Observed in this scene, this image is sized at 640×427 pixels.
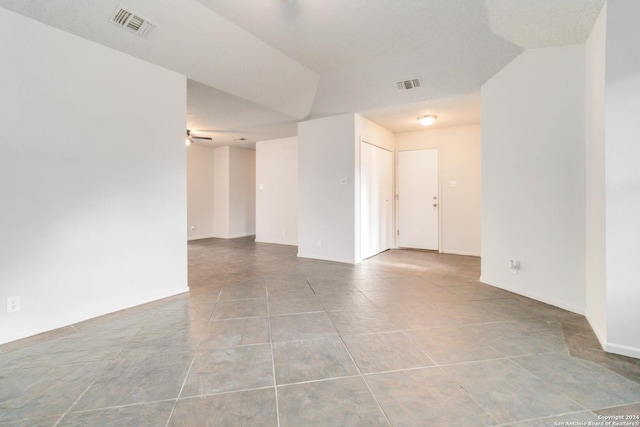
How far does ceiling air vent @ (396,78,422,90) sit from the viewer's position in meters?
4.21

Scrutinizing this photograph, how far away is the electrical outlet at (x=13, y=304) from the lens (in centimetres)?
239

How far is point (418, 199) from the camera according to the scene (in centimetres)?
652

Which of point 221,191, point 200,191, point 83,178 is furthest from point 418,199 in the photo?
point 200,191

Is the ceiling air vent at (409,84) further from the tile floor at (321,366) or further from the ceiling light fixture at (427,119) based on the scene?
the tile floor at (321,366)

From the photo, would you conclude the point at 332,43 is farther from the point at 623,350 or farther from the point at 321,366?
the point at 623,350

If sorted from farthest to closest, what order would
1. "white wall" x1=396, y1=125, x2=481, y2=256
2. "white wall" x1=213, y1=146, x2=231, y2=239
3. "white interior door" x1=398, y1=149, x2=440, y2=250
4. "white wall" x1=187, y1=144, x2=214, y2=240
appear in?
"white wall" x1=213, y1=146, x2=231, y2=239, "white wall" x1=187, y1=144, x2=214, y2=240, "white interior door" x1=398, y1=149, x2=440, y2=250, "white wall" x1=396, y1=125, x2=481, y2=256

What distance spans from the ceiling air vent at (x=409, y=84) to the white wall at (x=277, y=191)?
3.42 metres

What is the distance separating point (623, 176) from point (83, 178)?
439 centimetres

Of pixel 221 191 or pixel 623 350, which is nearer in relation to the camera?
pixel 623 350

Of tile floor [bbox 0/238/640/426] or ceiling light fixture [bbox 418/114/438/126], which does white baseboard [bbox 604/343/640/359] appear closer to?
tile floor [bbox 0/238/640/426]

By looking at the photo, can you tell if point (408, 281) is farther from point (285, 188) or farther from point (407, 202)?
point (285, 188)

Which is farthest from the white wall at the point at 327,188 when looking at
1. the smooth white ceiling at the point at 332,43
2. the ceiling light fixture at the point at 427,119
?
the ceiling light fixture at the point at 427,119

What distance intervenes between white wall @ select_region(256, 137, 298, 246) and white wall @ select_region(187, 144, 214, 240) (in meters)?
1.76

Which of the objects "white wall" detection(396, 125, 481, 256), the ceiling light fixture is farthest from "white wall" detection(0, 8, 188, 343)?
"white wall" detection(396, 125, 481, 256)
